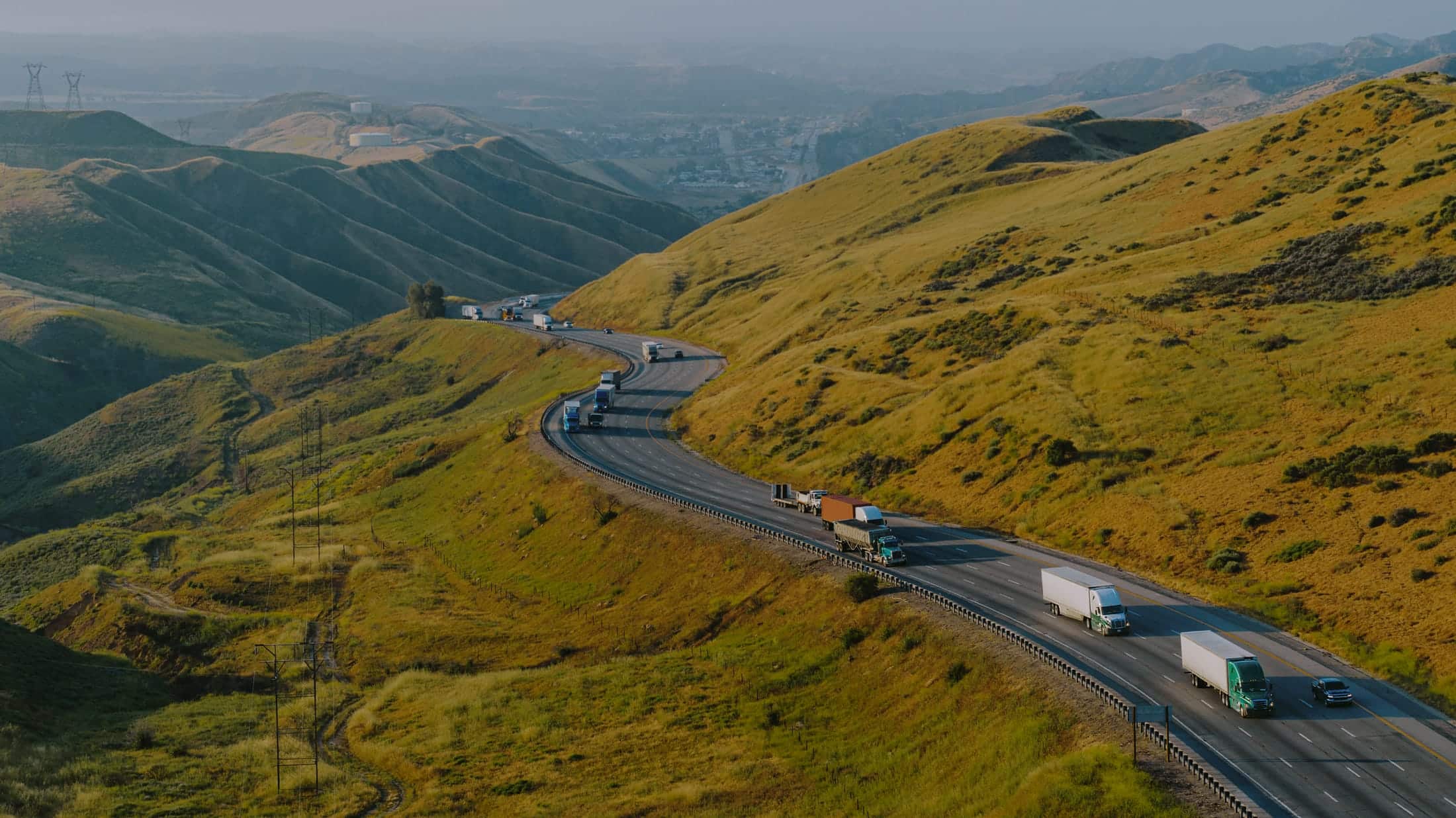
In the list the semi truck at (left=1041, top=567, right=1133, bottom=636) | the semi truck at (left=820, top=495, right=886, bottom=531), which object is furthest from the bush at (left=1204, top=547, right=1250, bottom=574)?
the semi truck at (left=820, top=495, right=886, bottom=531)

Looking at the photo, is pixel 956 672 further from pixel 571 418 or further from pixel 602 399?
pixel 602 399

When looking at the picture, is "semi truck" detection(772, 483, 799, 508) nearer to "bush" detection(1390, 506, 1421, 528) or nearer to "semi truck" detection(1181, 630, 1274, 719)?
"bush" detection(1390, 506, 1421, 528)

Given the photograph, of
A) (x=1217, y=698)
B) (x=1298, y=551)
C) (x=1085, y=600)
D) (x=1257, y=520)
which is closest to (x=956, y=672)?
(x=1085, y=600)

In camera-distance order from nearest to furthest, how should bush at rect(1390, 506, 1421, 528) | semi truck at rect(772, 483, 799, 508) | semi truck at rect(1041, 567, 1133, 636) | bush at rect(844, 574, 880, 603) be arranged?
semi truck at rect(1041, 567, 1133, 636)
bush at rect(1390, 506, 1421, 528)
bush at rect(844, 574, 880, 603)
semi truck at rect(772, 483, 799, 508)

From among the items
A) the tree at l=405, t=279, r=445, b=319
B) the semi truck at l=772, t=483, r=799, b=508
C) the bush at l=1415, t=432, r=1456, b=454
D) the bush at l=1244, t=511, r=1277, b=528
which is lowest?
the tree at l=405, t=279, r=445, b=319

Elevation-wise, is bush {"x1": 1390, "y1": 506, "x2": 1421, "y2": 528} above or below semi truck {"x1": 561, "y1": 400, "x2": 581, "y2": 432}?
above

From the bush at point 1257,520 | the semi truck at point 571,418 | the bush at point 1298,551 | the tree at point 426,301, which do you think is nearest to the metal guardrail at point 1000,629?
the semi truck at point 571,418

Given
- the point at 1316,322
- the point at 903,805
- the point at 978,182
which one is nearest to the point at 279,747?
the point at 903,805
